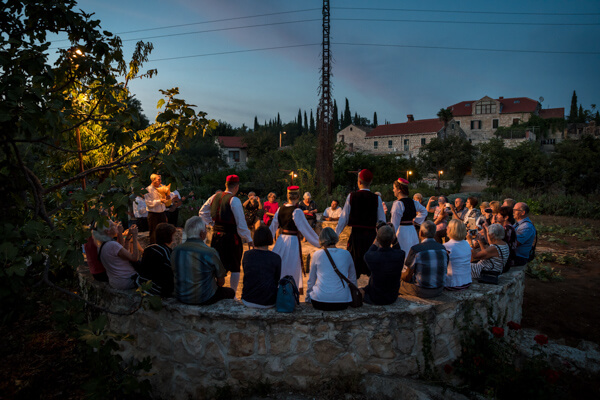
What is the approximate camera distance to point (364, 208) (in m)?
5.64

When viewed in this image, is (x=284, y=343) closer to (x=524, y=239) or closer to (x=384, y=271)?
(x=384, y=271)

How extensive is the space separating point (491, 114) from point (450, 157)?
2966 centimetres

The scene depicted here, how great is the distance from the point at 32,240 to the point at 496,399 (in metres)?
4.01

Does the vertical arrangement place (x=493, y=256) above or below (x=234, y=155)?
below

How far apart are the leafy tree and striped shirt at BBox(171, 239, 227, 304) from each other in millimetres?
→ 28753

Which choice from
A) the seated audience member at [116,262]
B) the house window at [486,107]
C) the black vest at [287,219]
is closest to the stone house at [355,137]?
the house window at [486,107]

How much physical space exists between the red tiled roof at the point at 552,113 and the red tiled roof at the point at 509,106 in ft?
16.8

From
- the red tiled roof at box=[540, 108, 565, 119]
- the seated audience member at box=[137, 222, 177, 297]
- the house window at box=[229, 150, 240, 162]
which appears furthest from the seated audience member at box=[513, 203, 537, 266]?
the red tiled roof at box=[540, 108, 565, 119]

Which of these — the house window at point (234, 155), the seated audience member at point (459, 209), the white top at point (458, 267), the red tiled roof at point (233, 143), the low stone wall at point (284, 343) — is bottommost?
the low stone wall at point (284, 343)

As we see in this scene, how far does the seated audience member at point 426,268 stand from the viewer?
406cm

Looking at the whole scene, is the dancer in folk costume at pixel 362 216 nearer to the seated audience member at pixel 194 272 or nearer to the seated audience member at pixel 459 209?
the seated audience member at pixel 194 272

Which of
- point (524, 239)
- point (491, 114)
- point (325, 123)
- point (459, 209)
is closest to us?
point (524, 239)

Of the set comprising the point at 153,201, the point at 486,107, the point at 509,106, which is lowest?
the point at 153,201

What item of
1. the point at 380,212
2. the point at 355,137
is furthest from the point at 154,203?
the point at 355,137
